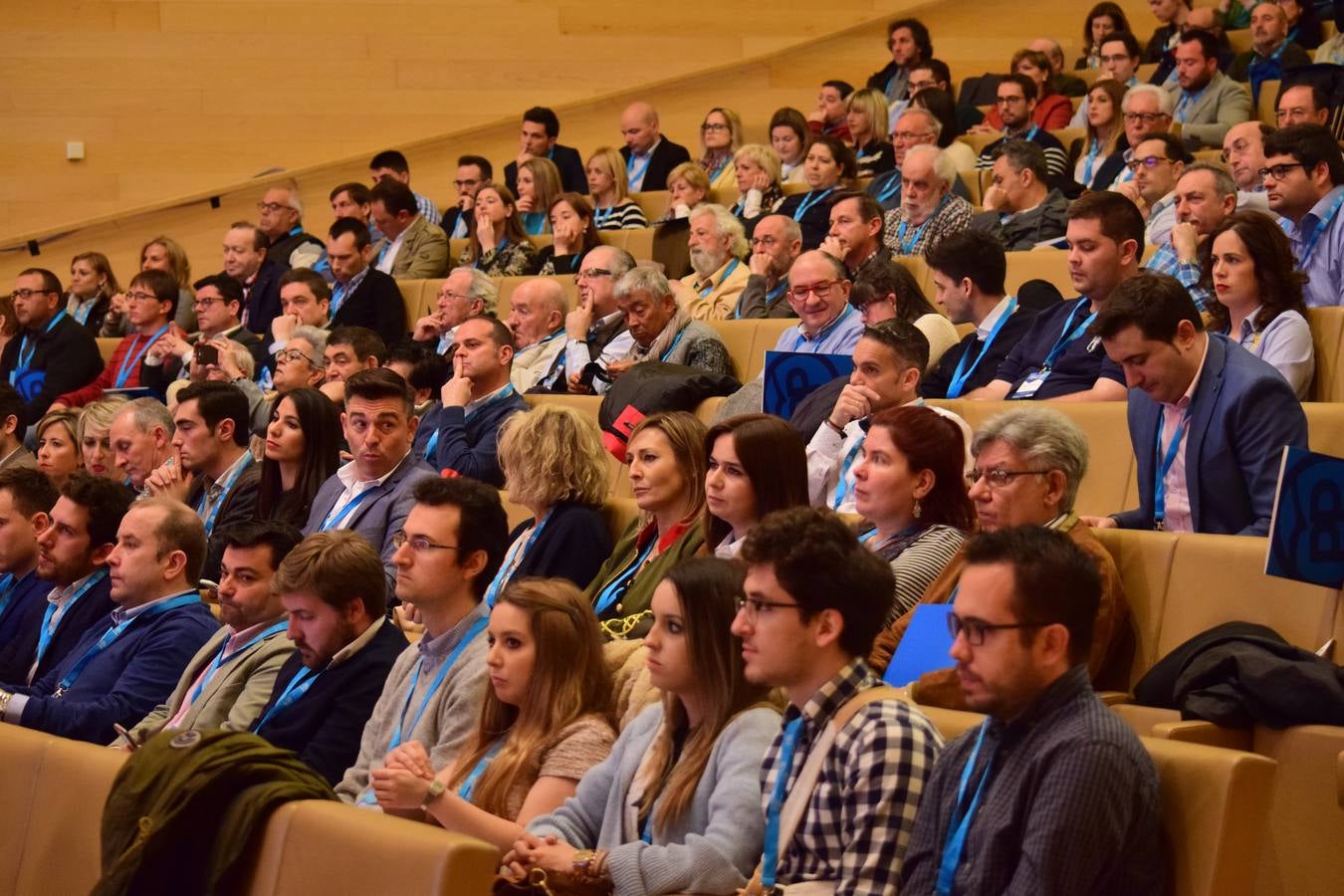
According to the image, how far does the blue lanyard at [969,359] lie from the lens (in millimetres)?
3836

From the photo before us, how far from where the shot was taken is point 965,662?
1.78 meters

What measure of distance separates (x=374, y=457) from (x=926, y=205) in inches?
77.1

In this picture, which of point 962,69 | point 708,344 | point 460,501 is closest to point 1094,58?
point 962,69

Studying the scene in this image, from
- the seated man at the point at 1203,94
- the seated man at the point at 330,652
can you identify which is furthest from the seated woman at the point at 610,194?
the seated man at the point at 330,652

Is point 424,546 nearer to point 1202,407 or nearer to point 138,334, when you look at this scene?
point 1202,407

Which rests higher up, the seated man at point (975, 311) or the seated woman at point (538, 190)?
the seated woman at point (538, 190)

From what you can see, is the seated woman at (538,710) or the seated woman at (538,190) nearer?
the seated woman at (538,710)

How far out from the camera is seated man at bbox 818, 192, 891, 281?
4.56m

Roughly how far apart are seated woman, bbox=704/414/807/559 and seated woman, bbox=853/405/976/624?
0.12 m

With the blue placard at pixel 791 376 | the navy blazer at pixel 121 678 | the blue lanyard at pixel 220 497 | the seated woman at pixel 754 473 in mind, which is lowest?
the navy blazer at pixel 121 678

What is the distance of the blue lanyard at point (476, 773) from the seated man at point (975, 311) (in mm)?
1693

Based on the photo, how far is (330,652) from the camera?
109 inches

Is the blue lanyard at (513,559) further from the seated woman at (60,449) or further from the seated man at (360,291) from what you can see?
the seated man at (360,291)

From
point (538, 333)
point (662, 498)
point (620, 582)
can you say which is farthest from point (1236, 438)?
point (538, 333)
